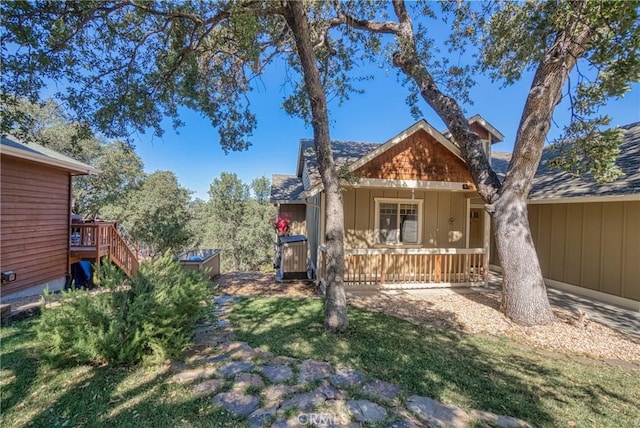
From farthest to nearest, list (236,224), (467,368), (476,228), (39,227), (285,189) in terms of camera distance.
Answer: (236,224) → (285,189) → (476,228) → (39,227) → (467,368)

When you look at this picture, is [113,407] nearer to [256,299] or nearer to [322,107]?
[256,299]

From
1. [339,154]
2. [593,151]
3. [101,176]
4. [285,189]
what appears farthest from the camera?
[101,176]

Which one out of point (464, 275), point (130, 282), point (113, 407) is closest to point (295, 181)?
point (464, 275)

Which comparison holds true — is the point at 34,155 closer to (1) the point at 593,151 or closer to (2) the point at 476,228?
(1) the point at 593,151

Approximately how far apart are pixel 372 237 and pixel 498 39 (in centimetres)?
571

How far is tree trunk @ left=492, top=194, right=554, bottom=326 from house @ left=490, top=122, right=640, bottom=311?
2.37 metres

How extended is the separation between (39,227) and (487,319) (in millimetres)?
11870

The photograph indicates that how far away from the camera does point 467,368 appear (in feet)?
12.2

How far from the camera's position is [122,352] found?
11.2 feet

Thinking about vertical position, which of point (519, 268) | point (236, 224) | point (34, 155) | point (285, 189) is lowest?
point (236, 224)

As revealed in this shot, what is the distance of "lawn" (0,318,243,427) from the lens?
264 centimetres

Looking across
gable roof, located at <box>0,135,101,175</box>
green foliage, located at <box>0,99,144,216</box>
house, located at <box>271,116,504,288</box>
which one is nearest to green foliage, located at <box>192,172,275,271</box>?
green foliage, located at <box>0,99,144,216</box>

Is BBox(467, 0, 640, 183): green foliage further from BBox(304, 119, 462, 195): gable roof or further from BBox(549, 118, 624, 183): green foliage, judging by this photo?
BBox(304, 119, 462, 195): gable roof

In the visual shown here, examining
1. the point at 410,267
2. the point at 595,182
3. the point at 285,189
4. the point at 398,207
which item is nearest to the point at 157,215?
the point at 285,189
